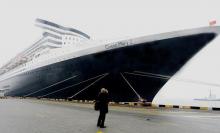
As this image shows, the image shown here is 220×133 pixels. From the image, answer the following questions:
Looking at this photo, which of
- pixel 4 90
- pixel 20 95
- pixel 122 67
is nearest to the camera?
pixel 122 67

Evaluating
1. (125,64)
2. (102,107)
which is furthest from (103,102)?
(125,64)

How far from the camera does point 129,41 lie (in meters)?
21.5

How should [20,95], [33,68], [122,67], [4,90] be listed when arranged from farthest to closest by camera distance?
[4,90] < [20,95] < [33,68] < [122,67]

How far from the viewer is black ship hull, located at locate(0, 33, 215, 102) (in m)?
20.5

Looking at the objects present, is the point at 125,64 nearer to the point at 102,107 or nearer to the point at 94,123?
the point at 94,123

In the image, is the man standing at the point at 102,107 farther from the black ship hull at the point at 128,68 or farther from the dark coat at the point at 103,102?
the black ship hull at the point at 128,68

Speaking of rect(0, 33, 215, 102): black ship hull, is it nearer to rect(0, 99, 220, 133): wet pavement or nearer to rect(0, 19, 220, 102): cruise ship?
rect(0, 19, 220, 102): cruise ship

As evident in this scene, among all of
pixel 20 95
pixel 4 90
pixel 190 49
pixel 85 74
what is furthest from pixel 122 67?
pixel 4 90

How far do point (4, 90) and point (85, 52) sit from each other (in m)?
27.1

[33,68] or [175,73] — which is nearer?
[175,73]

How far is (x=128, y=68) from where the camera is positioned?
21750 millimetres

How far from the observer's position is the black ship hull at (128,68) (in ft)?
67.2

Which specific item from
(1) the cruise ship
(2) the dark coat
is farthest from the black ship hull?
(2) the dark coat

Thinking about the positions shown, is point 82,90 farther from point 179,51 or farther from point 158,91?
point 179,51
